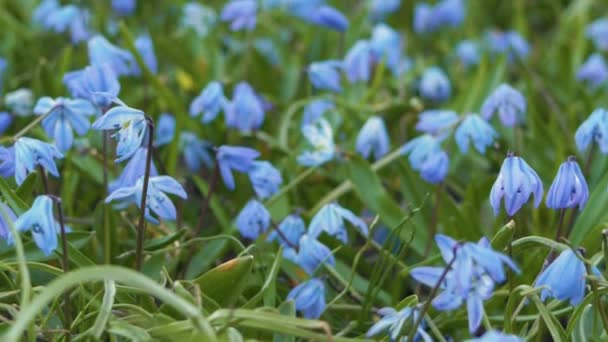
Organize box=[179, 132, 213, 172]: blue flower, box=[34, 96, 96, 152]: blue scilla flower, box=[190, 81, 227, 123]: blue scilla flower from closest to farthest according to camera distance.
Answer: box=[34, 96, 96, 152]: blue scilla flower, box=[190, 81, 227, 123]: blue scilla flower, box=[179, 132, 213, 172]: blue flower

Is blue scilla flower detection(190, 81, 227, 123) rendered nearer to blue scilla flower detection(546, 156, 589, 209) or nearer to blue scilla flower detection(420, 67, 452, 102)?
blue scilla flower detection(420, 67, 452, 102)

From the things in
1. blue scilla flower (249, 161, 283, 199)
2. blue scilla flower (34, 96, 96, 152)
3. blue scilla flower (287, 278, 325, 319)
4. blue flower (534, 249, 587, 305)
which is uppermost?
blue scilla flower (34, 96, 96, 152)

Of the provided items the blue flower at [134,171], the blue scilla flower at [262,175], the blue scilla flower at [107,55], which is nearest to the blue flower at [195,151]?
the blue scilla flower at [107,55]

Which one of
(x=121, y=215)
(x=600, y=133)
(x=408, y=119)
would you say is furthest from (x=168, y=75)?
(x=600, y=133)

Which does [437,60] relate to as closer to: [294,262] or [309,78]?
[309,78]

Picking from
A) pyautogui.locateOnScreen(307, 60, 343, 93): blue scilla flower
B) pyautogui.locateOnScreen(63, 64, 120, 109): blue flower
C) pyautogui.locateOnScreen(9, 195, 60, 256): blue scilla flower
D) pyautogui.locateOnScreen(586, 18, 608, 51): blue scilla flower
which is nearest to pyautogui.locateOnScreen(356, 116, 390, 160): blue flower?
pyautogui.locateOnScreen(307, 60, 343, 93): blue scilla flower
